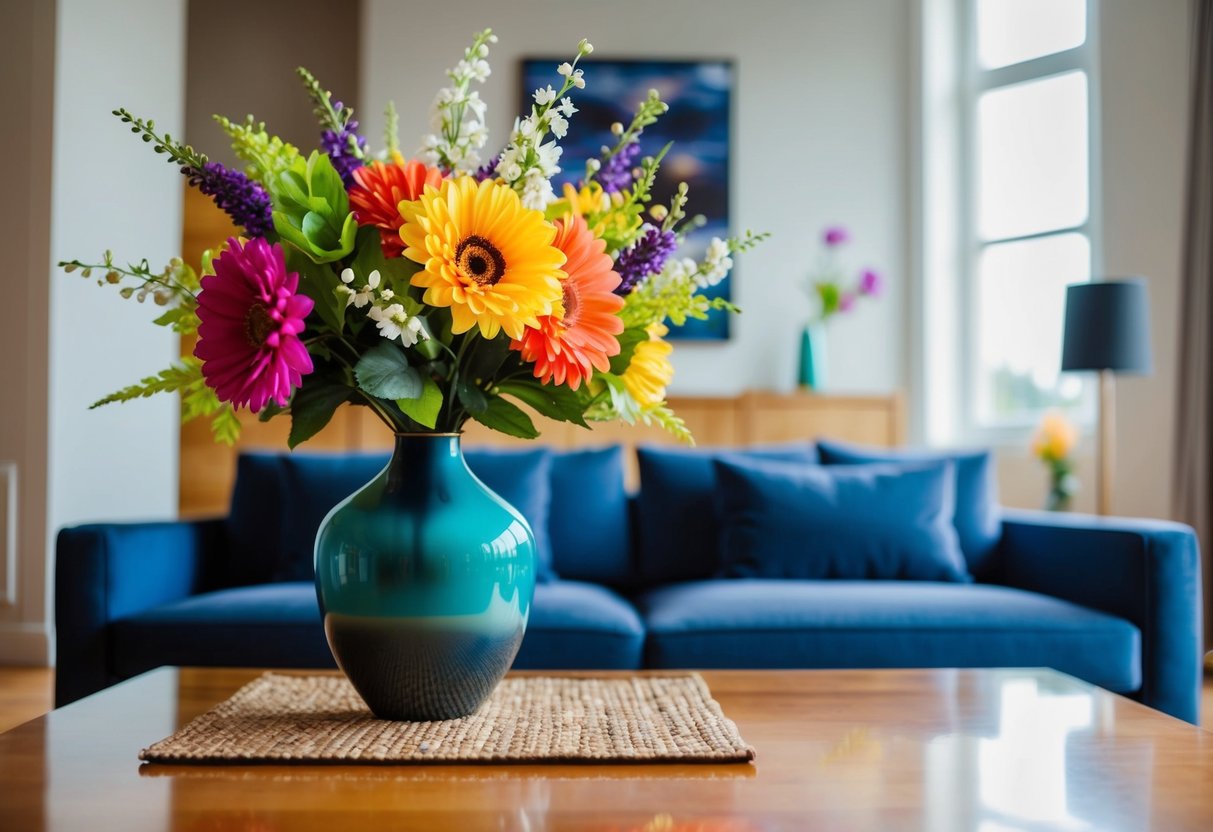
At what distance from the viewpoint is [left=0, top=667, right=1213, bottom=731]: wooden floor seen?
118 inches

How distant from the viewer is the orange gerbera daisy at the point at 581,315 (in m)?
1.03

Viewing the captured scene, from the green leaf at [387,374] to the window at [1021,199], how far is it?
4.27m

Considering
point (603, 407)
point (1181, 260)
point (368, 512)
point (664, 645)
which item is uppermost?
point (1181, 260)

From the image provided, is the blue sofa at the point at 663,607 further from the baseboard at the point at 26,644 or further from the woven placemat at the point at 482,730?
the baseboard at the point at 26,644

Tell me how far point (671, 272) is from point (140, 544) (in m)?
1.63

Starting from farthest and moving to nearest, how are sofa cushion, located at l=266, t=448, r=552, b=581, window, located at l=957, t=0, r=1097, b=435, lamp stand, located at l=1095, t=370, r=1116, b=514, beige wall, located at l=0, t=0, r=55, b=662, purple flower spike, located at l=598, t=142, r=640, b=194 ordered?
window, located at l=957, t=0, r=1097, b=435 → beige wall, located at l=0, t=0, r=55, b=662 → lamp stand, located at l=1095, t=370, r=1116, b=514 → sofa cushion, located at l=266, t=448, r=552, b=581 → purple flower spike, located at l=598, t=142, r=640, b=194

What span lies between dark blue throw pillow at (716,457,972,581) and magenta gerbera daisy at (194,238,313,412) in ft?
6.10

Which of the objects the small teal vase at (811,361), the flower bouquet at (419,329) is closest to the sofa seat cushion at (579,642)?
the flower bouquet at (419,329)

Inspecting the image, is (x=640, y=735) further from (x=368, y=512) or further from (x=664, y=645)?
(x=664, y=645)

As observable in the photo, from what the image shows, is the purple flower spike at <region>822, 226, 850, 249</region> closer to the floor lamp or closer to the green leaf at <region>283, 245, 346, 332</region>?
the floor lamp

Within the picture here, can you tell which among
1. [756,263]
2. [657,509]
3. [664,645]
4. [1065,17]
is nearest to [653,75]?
[756,263]

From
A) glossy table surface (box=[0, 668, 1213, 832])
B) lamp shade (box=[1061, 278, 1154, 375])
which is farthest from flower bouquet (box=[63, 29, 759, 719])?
lamp shade (box=[1061, 278, 1154, 375])

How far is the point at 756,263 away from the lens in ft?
17.7

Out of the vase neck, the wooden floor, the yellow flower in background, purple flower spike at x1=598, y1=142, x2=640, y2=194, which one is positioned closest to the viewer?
the vase neck
